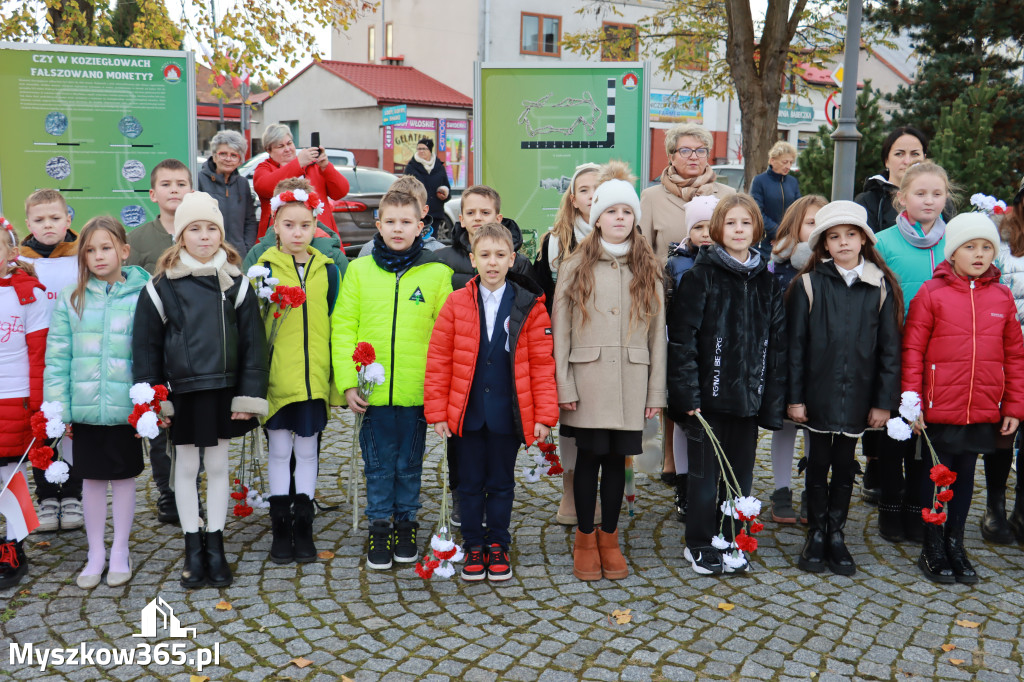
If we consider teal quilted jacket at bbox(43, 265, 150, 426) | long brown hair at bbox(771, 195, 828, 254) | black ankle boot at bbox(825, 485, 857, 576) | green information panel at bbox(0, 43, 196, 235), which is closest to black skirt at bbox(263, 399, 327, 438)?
teal quilted jacket at bbox(43, 265, 150, 426)

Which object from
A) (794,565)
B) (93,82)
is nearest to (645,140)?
(794,565)

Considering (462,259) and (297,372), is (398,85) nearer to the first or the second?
(462,259)

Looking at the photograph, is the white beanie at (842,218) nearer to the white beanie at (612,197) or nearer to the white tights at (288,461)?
the white beanie at (612,197)

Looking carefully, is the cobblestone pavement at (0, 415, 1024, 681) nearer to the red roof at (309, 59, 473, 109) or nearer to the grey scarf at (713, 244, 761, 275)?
the grey scarf at (713, 244, 761, 275)

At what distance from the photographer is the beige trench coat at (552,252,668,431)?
422cm

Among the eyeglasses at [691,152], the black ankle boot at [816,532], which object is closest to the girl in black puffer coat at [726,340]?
the black ankle boot at [816,532]

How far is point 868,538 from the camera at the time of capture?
4891 mm

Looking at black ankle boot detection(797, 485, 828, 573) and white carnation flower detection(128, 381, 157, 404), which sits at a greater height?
white carnation flower detection(128, 381, 157, 404)

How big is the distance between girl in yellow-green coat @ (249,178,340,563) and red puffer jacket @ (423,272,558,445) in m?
0.69

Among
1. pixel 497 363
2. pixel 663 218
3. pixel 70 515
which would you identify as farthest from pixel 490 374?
pixel 70 515

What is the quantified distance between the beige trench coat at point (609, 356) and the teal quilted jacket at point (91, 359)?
2049 mm

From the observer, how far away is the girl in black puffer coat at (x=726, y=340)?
4.25 metres

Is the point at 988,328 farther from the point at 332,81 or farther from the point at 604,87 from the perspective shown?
the point at 332,81

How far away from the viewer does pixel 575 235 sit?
4.82 meters
